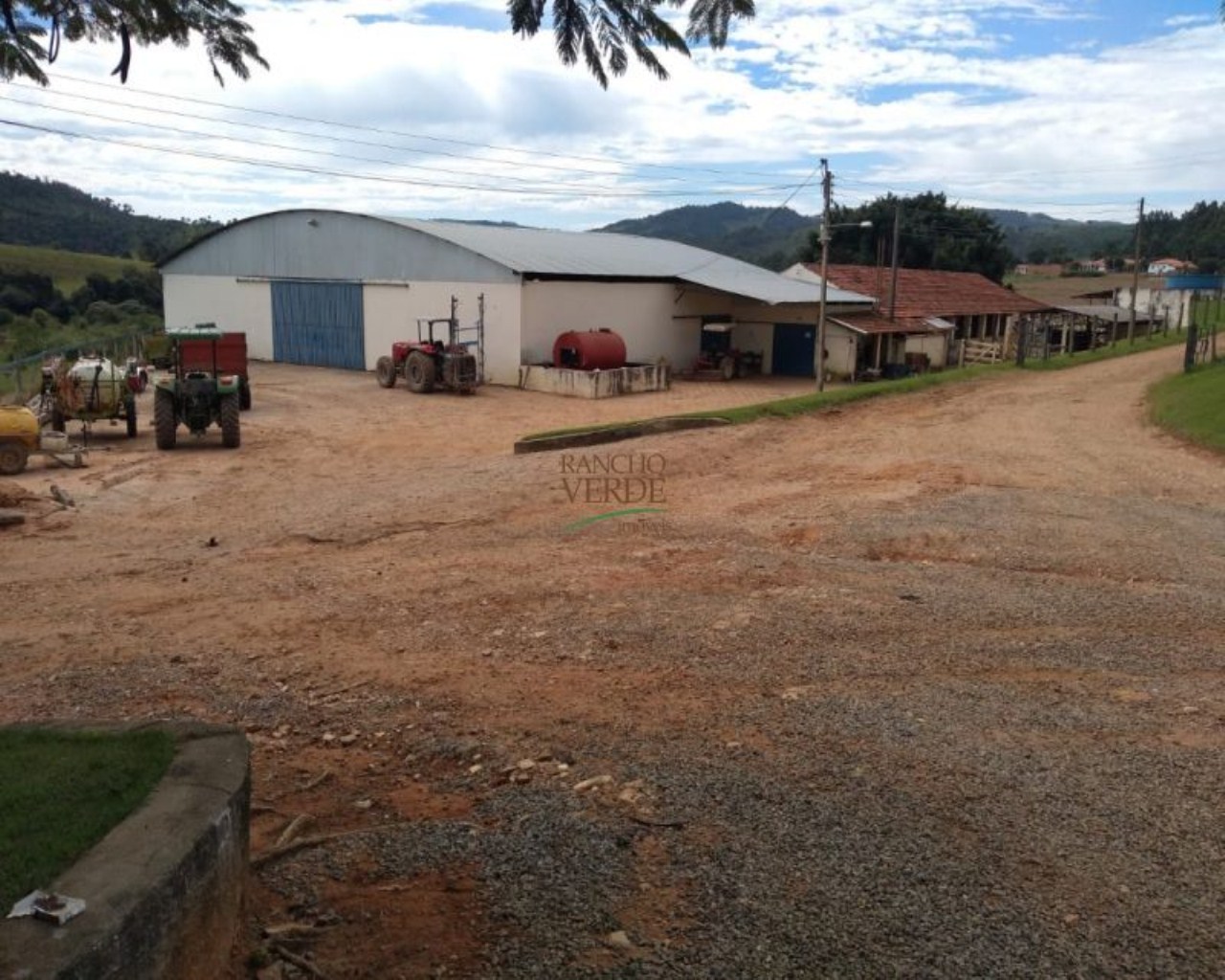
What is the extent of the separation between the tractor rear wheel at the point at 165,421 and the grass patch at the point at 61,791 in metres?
15.1

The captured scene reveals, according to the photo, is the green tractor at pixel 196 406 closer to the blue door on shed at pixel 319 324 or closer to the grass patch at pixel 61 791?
the grass patch at pixel 61 791

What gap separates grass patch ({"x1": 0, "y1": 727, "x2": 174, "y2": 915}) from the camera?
3045 millimetres

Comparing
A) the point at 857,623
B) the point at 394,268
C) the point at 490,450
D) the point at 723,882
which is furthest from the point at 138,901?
the point at 394,268

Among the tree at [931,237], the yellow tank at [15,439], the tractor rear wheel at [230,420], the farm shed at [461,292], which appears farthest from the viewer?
the tree at [931,237]

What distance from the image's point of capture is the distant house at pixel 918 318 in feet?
122

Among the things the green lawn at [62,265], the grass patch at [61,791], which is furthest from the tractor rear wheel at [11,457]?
the green lawn at [62,265]

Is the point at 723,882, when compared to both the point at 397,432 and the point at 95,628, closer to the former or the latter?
the point at 95,628

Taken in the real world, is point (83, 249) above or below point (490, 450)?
above

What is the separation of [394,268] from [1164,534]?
2924 cm

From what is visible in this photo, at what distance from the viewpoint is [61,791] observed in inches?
141

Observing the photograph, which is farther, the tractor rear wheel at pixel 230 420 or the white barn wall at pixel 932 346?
the white barn wall at pixel 932 346

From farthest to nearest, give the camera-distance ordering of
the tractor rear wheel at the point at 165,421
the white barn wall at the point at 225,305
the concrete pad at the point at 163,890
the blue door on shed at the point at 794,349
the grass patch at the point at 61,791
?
the white barn wall at the point at 225,305, the blue door on shed at the point at 794,349, the tractor rear wheel at the point at 165,421, the grass patch at the point at 61,791, the concrete pad at the point at 163,890

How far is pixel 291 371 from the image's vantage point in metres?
35.9

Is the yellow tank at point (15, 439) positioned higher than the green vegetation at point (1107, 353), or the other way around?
the green vegetation at point (1107, 353)
